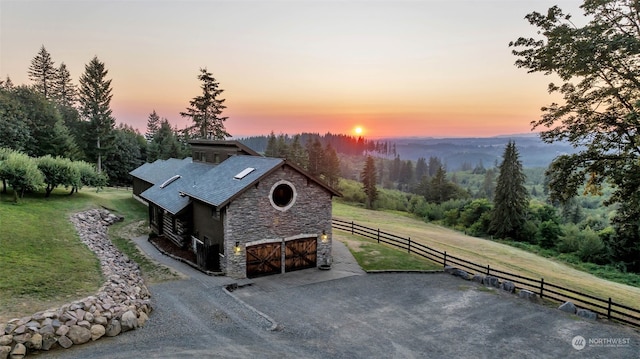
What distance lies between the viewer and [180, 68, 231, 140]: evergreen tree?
2280 inches

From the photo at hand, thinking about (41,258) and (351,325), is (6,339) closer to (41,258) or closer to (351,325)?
(41,258)

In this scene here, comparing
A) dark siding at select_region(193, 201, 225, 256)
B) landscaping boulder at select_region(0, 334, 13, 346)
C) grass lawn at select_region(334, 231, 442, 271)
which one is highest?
dark siding at select_region(193, 201, 225, 256)

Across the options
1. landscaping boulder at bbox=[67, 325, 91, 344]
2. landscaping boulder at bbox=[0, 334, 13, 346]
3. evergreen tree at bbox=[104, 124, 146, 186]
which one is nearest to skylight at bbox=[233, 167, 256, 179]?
landscaping boulder at bbox=[67, 325, 91, 344]

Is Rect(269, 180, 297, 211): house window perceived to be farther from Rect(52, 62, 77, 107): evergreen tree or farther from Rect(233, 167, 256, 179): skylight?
Rect(52, 62, 77, 107): evergreen tree

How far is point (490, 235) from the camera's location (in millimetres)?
54094

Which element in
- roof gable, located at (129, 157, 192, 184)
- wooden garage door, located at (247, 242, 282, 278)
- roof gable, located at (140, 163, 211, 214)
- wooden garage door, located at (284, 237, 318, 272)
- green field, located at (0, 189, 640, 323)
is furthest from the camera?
roof gable, located at (129, 157, 192, 184)

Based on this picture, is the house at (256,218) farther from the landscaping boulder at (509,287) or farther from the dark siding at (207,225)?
the landscaping boulder at (509,287)

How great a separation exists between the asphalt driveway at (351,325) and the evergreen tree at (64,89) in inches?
3142

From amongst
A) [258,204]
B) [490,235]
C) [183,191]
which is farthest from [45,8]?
[490,235]

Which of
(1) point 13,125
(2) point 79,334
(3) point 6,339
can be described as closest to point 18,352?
(3) point 6,339

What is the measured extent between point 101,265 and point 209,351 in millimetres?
9963

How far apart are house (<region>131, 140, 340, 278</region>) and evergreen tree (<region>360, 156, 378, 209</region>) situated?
53104mm

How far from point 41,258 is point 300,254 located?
13177 mm
